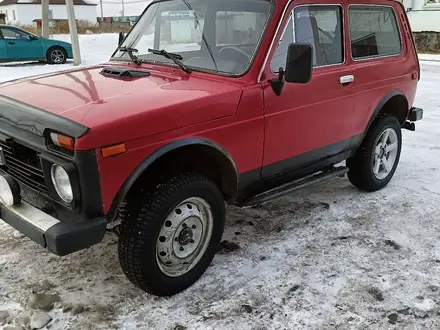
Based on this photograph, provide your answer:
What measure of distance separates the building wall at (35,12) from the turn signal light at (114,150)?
220ft

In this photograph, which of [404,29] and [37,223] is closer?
[37,223]

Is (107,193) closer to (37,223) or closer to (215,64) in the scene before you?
(37,223)

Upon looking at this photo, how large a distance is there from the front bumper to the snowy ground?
1.87ft

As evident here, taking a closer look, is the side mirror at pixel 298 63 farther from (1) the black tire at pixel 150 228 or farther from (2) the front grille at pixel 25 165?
(2) the front grille at pixel 25 165

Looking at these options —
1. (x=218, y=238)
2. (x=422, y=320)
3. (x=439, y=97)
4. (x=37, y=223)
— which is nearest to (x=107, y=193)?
(x=37, y=223)

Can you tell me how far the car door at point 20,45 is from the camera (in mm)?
15008

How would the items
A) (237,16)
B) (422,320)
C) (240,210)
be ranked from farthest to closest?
(240,210)
(237,16)
(422,320)

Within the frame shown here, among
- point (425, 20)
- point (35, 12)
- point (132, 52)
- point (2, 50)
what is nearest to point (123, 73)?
point (132, 52)

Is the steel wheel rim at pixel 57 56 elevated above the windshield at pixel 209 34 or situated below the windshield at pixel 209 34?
below

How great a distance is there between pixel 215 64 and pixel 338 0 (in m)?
1.36

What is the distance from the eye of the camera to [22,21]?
67250 mm

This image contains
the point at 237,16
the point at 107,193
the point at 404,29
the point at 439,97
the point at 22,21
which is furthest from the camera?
the point at 22,21

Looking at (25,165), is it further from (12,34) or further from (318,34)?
(12,34)

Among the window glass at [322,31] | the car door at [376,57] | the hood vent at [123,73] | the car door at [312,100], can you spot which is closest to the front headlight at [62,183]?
the hood vent at [123,73]
